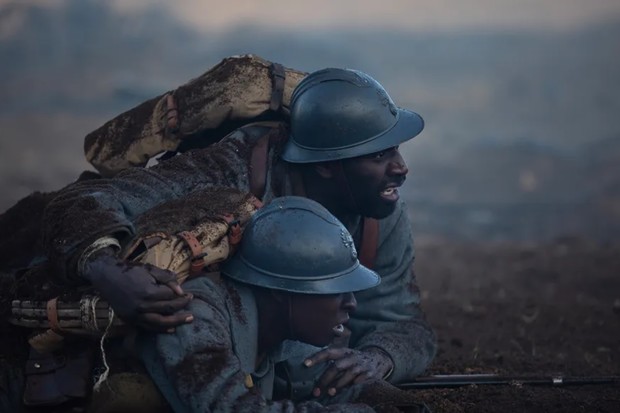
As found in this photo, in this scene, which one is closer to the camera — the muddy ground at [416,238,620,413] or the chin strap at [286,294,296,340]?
the chin strap at [286,294,296,340]

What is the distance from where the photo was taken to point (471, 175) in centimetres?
2464

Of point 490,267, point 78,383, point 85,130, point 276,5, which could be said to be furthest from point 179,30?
point 78,383

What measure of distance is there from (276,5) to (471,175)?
1035 centimetres

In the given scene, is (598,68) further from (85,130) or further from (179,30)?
(85,130)

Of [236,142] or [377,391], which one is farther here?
[236,142]

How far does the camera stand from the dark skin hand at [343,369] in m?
5.62

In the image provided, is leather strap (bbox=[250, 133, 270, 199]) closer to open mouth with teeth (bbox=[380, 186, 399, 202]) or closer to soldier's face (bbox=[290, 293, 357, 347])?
open mouth with teeth (bbox=[380, 186, 399, 202])

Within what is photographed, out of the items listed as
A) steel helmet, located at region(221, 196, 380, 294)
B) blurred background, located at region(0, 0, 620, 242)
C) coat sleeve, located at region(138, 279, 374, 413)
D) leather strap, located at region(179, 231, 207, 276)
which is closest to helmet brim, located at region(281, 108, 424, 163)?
steel helmet, located at region(221, 196, 380, 294)

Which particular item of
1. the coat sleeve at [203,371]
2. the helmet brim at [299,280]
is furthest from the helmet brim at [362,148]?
the coat sleeve at [203,371]

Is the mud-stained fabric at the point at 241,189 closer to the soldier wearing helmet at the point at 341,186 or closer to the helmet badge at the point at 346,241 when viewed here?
the soldier wearing helmet at the point at 341,186

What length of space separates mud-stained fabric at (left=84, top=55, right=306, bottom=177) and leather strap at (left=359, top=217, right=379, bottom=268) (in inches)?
31.1

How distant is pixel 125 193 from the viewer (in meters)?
5.73

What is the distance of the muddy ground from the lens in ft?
20.1

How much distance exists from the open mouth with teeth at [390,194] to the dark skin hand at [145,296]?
178cm
